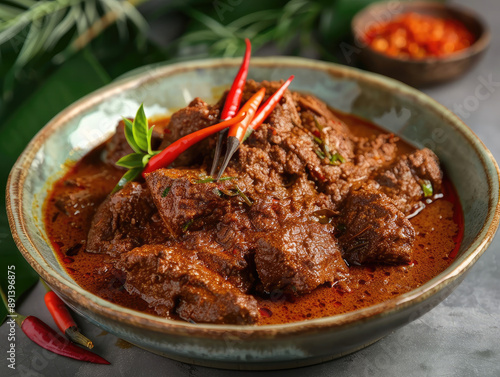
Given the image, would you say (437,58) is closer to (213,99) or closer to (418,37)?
(418,37)

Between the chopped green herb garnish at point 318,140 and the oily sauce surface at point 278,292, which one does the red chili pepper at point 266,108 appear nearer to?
the chopped green herb garnish at point 318,140

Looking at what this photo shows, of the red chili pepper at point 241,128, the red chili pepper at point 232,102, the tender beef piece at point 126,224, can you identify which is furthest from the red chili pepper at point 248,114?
the tender beef piece at point 126,224

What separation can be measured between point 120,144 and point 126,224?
1028 mm

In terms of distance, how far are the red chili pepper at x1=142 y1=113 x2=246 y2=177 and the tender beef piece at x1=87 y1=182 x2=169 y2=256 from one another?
8.2 inches

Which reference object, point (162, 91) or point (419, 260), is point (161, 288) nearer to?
point (419, 260)

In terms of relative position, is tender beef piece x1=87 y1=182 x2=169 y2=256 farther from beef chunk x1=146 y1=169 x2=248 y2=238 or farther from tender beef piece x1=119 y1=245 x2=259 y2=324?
tender beef piece x1=119 y1=245 x2=259 y2=324

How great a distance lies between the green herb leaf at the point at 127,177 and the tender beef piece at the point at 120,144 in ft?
1.49

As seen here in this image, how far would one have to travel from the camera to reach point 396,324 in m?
3.13

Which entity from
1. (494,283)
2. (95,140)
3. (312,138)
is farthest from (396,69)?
(95,140)

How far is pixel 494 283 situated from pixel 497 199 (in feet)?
2.72

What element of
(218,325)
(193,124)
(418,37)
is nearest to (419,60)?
(418,37)

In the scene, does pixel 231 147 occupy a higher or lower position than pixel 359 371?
higher

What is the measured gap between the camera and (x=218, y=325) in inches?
116

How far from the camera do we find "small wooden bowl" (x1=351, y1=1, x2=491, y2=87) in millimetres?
6172
